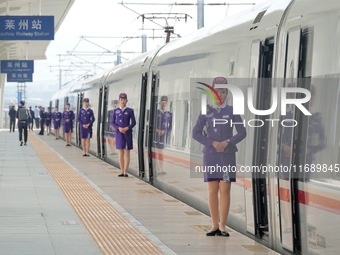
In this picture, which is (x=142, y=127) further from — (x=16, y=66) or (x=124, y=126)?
(x=16, y=66)

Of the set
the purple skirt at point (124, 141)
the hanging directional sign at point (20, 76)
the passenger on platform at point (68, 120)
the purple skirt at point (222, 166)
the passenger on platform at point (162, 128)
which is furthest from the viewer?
the hanging directional sign at point (20, 76)

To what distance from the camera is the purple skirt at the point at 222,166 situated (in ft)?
34.5

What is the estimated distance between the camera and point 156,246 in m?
10.2

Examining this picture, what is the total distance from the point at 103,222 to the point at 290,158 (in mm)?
3988

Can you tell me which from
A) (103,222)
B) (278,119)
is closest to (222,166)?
(278,119)

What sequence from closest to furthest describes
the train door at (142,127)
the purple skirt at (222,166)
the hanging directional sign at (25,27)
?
the purple skirt at (222,166) → the train door at (142,127) → the hanging directional sign at (25,27)

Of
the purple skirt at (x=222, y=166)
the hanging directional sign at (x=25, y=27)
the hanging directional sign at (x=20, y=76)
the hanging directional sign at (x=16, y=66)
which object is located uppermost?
the hanging directional sign at (x=25, y=27)

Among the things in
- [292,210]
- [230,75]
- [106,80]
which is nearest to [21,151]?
[106,80]

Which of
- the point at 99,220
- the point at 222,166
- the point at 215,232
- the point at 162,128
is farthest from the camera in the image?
the point at 162,128

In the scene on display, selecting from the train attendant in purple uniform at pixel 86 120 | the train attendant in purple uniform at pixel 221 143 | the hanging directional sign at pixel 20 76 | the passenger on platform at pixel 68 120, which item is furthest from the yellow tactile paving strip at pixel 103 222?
the hanging directional sign at pixel 20 76

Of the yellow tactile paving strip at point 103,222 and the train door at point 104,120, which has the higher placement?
the train door at point 104,120

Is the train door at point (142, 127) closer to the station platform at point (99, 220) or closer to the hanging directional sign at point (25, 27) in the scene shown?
the station platform at point (99, 220)

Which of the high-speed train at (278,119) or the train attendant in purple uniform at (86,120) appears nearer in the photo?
the high-speed train at (278,119)

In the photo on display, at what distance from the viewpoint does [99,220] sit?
12609mm
